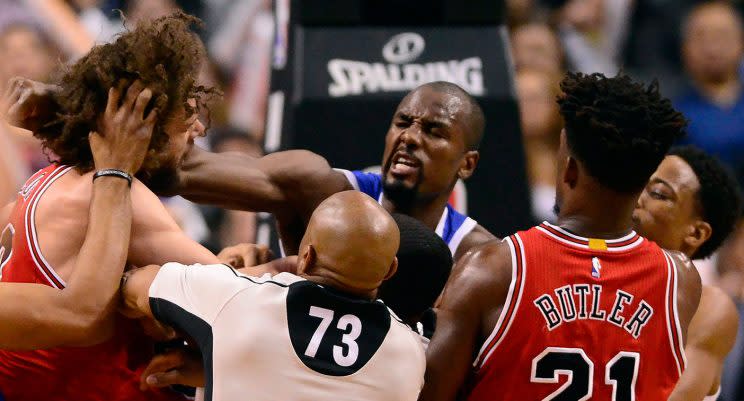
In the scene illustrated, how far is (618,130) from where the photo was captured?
295 centimetres

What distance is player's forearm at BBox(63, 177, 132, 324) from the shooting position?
2.82 m

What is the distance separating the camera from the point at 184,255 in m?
3.01

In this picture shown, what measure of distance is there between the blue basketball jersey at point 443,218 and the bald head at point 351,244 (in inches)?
59.0

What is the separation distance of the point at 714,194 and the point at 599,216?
122cm

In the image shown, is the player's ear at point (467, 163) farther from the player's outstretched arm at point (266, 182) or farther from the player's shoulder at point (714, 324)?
the player's shoulder at point (714, 324)

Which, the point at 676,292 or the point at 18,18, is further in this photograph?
the point at 18,18

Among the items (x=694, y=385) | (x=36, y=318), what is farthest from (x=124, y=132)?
(x=694, y=385)

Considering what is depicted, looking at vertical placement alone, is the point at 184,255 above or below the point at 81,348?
above

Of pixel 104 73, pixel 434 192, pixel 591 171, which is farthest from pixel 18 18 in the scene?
pixel 591 171

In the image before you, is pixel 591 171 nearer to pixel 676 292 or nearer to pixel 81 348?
pixel 676 292

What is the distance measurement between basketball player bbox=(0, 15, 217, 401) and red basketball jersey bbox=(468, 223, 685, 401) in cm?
80

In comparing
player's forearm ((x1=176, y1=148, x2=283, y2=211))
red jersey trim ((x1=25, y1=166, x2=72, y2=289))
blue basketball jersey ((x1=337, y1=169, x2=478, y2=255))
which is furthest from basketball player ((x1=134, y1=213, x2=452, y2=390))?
blue basketball jersey ((x1=337, y1=169, x2=478, y2=255))

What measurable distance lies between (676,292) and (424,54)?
251 cm

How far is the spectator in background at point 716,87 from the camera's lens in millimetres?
7562
